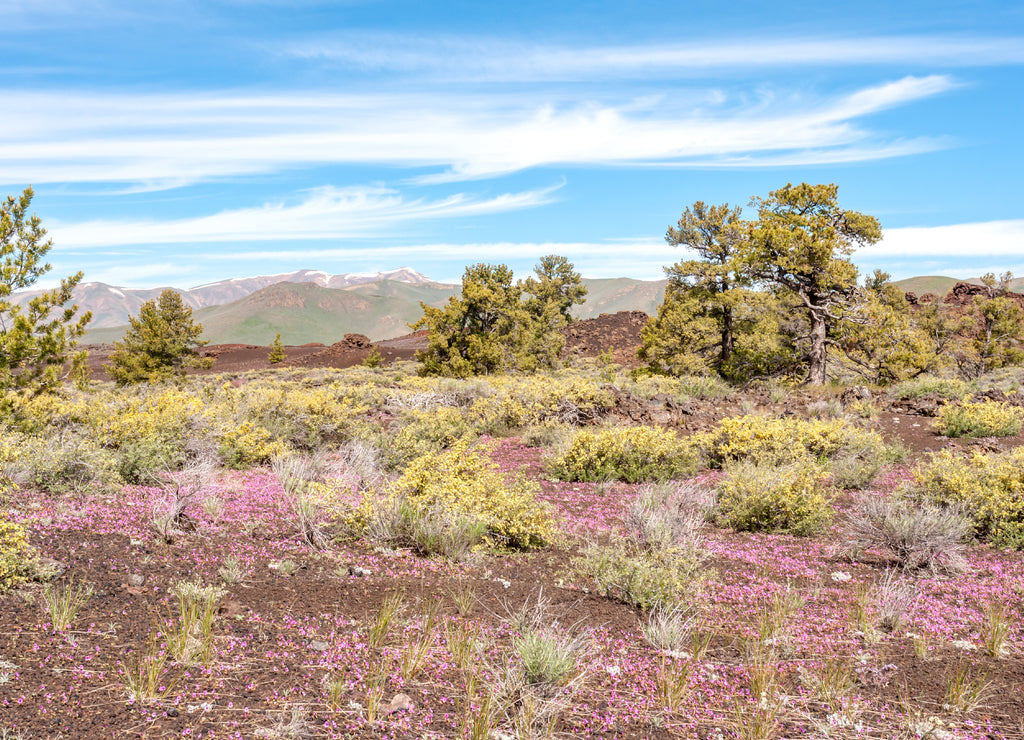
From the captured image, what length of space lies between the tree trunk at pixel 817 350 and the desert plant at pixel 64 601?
22.6m

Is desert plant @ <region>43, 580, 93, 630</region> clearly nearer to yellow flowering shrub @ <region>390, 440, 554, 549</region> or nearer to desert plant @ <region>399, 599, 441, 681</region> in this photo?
desert plant @ <region>399, 599, 441, 681</region>

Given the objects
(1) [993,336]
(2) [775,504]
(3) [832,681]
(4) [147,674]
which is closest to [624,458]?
(2) [775,504]

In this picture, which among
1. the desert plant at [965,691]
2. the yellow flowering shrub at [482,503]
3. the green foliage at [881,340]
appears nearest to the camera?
the desert plant at [965,691]

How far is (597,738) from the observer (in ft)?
11.5

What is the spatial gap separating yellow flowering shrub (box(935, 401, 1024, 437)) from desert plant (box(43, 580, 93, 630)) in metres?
16.9

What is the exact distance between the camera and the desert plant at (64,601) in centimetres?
402

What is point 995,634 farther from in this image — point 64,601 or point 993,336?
point 993,336

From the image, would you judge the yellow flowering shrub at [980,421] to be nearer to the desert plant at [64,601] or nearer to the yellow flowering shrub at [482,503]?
the yellow flowering shrub at [482,503]

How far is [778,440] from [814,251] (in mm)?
12507

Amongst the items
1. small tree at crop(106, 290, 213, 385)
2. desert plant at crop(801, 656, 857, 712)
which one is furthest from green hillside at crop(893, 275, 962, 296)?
desert plant at crop(801, 656, 857, 712)

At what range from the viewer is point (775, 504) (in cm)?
811

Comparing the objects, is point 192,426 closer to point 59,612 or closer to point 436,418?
point 436,418

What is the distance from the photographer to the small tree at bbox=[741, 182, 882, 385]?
21250 mm

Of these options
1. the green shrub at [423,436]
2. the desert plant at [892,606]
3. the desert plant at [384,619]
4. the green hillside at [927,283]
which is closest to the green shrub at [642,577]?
the desert plant at [892,606]
